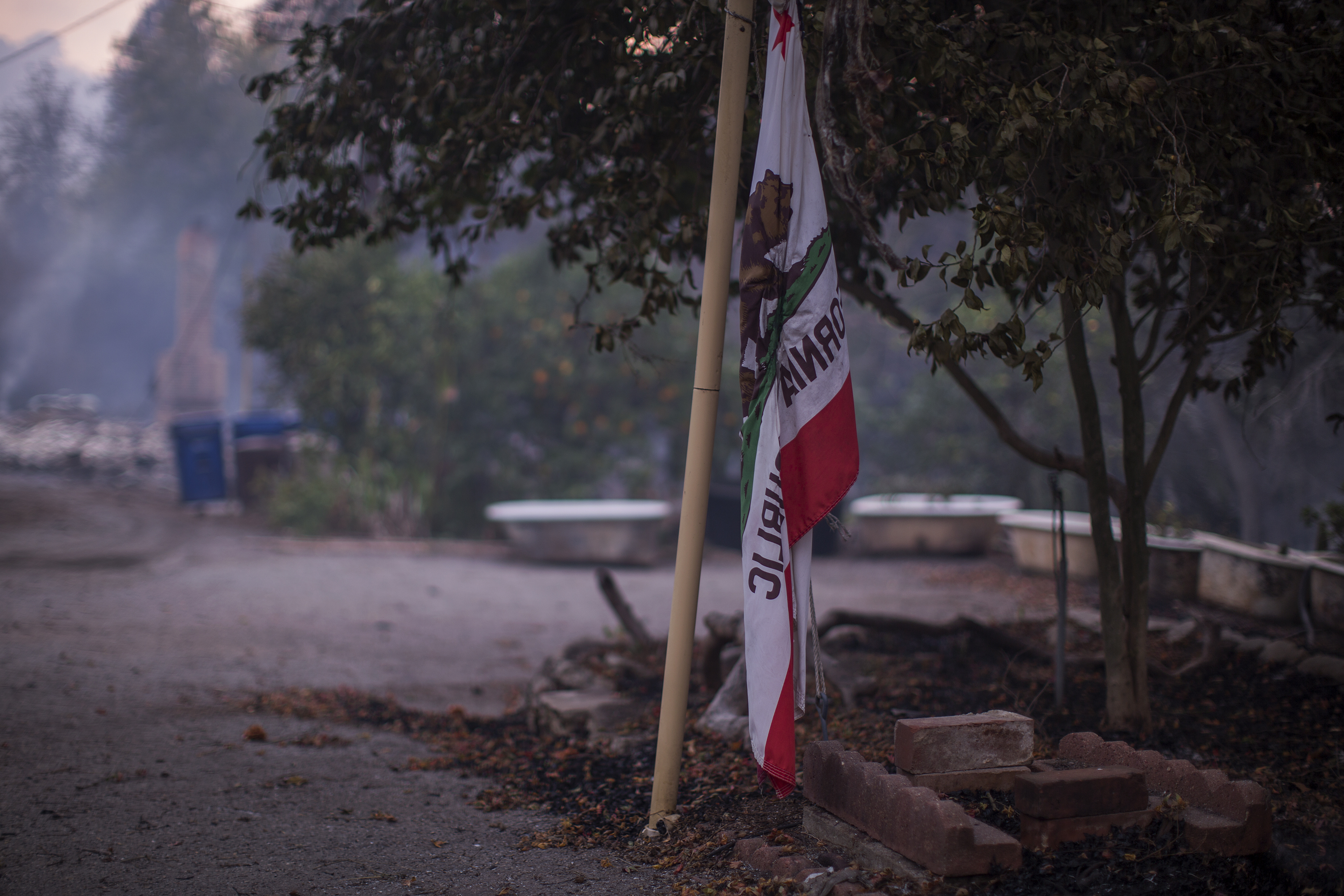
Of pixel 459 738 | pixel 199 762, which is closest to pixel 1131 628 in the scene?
pixel 459 738

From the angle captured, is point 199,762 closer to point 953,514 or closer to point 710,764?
point 710,764

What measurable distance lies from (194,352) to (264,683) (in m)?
22.5

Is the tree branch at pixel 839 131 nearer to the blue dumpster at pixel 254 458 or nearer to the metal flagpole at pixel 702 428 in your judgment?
the metal flagpole at pixel 702 428

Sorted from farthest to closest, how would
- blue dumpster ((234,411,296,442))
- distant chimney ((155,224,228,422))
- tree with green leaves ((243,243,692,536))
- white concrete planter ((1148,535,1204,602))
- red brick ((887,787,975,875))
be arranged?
distant chimney ((155,224,228,422)), blue dumpster ((234,411,296,442)), tree with green leaves ((243,243,692,536)), white concrete planter ((1148,535,1204,602)), red brick ((887,787,975,875))

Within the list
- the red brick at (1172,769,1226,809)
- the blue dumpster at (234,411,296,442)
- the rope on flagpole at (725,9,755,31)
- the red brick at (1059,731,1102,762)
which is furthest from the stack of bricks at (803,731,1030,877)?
the blue dumpster at (234,411,296,442)

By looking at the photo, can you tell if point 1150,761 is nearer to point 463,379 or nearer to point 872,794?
point 872,794

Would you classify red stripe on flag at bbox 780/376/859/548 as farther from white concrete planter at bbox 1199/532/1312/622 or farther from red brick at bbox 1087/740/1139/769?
white concrete planter at bbox 1199/532/1312/622

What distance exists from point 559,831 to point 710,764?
74 cm

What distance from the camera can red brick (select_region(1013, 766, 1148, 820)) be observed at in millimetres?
2402

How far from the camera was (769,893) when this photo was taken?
A: 2553 mm

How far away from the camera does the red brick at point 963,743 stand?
2.62 metres

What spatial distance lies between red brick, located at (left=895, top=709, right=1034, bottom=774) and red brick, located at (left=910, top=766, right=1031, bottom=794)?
0.04 feet

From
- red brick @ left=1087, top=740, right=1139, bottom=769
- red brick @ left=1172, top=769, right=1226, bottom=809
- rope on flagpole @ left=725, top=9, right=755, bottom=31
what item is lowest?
red brick @ left=1172, top=769, right=1226, bottom=809

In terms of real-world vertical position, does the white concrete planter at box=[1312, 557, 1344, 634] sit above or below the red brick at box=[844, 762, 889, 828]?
below
